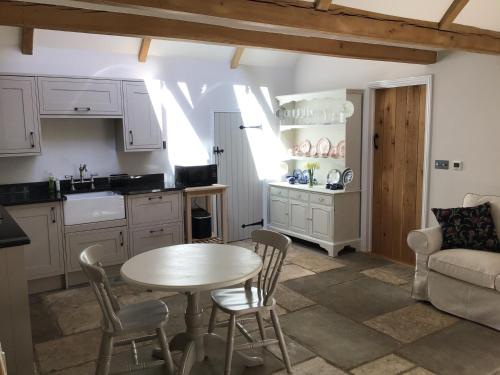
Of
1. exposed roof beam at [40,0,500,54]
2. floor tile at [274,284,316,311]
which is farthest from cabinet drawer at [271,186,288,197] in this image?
exposed roof beam at [40,0,500,54]

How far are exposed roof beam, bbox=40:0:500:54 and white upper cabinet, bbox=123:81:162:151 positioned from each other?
1.80 meters

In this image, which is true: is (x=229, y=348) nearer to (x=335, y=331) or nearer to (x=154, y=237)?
(x=335, y=331)

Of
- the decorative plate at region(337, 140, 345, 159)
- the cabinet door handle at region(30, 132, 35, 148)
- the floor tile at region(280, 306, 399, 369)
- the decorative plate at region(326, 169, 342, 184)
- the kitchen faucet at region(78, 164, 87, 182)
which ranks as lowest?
the floor tile at region(280, 306, 399, 369)

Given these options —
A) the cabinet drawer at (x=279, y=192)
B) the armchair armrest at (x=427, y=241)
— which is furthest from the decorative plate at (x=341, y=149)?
the armchair armrest at (x=427, y=241)

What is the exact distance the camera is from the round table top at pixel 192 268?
2.35 m

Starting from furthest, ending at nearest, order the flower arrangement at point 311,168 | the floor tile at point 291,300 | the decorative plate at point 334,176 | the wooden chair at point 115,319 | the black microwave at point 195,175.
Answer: the flower arrangement at point 311,168
the decorative plate at point 334,176
the black microwave at point 195,175
the floor tile at point 291,300
the wooden chair at point 115,319

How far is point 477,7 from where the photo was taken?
3.47 meters

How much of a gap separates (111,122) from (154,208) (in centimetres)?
112

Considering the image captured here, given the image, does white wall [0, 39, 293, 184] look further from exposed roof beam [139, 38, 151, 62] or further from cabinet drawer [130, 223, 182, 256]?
cabinet drawer [130, 223, 182, 256]

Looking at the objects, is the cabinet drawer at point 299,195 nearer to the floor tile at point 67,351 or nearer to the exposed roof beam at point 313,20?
the exposed roof beam at point 313,20

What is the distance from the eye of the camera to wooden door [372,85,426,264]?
472 cm

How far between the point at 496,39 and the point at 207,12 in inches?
104

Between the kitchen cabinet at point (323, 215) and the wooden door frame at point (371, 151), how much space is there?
0.30 ft

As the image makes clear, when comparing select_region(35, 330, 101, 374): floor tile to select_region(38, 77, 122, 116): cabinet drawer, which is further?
select_region(38, 77, 122, 116): cabinet drawer
